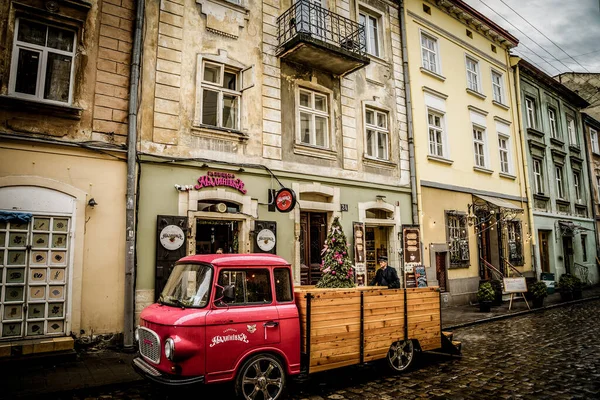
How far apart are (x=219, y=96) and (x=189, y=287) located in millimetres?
6597

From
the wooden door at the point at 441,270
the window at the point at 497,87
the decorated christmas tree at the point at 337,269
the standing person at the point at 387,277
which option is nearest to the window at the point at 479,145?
the window at the point at 497,87

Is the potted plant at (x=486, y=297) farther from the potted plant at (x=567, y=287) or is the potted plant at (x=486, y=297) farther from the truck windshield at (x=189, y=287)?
the truck windshield at (x=189, y=287)

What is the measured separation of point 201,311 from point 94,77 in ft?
21.3

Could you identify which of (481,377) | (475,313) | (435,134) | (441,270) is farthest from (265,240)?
(435,134)

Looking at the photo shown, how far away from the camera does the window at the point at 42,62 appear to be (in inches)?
324

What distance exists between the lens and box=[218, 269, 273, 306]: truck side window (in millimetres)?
5496

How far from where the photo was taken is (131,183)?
346 inches

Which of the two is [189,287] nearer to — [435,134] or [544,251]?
[435,134]

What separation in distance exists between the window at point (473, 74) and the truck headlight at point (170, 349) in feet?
58.9

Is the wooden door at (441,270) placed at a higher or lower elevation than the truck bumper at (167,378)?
higher

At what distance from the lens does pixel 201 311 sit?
16.9 ft

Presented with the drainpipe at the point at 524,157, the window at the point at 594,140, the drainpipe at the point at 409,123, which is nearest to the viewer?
the drainpipe at the point at 409,123

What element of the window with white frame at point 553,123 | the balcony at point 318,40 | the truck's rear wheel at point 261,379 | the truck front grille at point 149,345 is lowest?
the truck's rear wheel at point 261,379

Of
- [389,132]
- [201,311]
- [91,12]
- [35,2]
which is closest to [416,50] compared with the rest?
[389,132]
